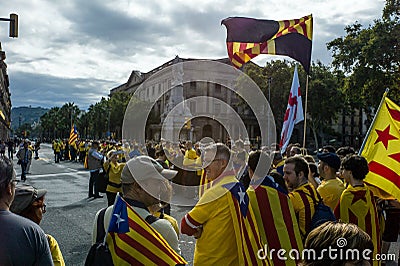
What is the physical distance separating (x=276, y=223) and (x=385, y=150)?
1886 millimetres

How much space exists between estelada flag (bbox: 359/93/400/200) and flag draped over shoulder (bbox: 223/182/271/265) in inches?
68.8

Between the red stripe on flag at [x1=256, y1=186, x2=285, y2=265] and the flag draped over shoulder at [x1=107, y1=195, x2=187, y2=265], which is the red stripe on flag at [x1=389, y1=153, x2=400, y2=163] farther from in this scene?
the flag draped over shoulder at [x1=107, y1=195, x2=187, y2=265]

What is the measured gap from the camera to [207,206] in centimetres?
355

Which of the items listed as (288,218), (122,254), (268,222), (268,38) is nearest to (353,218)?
(288,218)

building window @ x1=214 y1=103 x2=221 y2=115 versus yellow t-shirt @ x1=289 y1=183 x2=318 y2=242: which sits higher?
building window @ x1=214 y1=103 x2=221 y2=115

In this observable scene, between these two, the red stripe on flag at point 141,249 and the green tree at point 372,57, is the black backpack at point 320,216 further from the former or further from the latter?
the green tree at point 372,57

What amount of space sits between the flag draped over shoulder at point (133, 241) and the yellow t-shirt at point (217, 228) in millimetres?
923

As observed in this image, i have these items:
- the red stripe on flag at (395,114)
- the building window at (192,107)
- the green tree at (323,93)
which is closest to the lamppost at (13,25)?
the building window at (192,107)

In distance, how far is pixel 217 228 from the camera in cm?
352

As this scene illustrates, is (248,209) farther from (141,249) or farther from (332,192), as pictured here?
(332,192)

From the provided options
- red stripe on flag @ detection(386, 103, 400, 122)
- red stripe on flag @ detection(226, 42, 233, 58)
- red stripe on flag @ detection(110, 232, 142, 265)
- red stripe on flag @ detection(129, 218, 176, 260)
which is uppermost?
red stripe on flag @ detection(226, 42, 233, 58)

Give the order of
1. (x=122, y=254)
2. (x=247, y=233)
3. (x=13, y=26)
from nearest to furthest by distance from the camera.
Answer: (x=122, y=254), (x=247, y=233), (x=13, y=26)

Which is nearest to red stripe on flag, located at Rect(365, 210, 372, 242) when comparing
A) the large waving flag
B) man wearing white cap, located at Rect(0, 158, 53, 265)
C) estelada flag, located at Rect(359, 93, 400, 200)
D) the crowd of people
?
the crowd of people

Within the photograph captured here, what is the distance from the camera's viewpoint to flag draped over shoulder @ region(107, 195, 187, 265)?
8.39 feet
